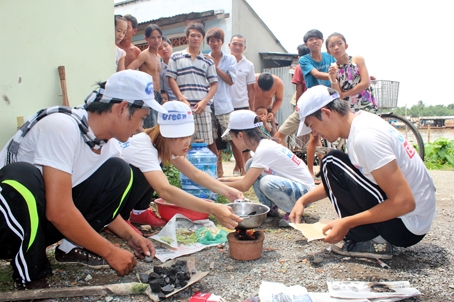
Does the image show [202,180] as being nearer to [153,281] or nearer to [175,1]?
[153,281]

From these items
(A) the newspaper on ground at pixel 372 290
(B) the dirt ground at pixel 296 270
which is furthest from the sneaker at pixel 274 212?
(A) the newspaper on ground at pixel 372 290

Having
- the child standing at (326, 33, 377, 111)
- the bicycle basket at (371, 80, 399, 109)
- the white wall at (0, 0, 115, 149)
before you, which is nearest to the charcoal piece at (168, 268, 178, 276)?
the white wall at (0, 0, 115, 149)

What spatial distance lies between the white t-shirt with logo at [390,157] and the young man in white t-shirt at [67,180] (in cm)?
139

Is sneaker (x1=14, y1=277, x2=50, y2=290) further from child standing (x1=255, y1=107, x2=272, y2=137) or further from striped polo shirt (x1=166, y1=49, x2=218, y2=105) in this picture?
child standing (x1=255, y1=107, x2=272, y2=137)

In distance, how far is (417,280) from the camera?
7.89 feet

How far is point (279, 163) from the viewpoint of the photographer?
3.76 meters

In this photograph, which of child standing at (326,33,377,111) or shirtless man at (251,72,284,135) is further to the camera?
shirtless man at (251,72,284,135)

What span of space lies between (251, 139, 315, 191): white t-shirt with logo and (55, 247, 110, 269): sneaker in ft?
5.71

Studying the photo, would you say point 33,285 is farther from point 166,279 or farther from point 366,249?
point 366,249

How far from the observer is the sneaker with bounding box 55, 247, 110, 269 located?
103 inches

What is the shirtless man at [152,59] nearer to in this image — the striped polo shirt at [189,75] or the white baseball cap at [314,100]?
the striped polo shirt at [189,75]

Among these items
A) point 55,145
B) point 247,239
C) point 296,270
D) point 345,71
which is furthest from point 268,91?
point 55,145

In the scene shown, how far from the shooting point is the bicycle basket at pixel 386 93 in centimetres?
719

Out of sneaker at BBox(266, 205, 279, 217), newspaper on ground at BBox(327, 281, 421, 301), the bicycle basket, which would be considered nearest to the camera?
newspaper on ground at BBox(327, 281, 421, 301)
